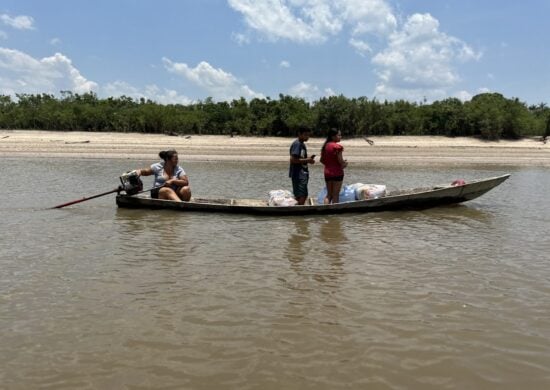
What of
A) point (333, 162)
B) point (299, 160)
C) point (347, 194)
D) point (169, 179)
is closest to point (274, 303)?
point (299, 160)

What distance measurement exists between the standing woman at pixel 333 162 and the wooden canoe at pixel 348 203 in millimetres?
489

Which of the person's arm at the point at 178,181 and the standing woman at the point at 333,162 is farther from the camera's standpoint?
the person's arm at the point at 178,181

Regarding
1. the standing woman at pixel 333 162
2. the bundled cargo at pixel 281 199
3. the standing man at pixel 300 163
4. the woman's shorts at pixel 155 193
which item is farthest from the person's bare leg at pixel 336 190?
the woman's shorts at pixel 155 193

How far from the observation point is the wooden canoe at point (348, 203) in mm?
9695

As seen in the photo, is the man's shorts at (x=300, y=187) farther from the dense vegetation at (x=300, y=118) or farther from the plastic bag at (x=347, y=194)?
the dense vegetation at (x=300, y=118)

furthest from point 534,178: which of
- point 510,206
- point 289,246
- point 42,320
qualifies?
point 42,320

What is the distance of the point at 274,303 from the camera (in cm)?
472

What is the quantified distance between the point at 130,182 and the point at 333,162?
14.4 feet

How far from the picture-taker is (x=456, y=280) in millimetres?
5477

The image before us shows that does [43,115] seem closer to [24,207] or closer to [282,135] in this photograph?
[282,135]

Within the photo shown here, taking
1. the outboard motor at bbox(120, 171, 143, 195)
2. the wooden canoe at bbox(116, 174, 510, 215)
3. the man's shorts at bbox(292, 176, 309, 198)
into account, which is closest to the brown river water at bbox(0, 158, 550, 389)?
the wooden canoe at bbox(116, 174, 510, 215)

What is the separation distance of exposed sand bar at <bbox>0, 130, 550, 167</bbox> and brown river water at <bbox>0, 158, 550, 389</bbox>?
17899mm

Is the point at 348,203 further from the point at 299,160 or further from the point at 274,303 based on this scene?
the point at 274,303

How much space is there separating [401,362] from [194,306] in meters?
1.99
